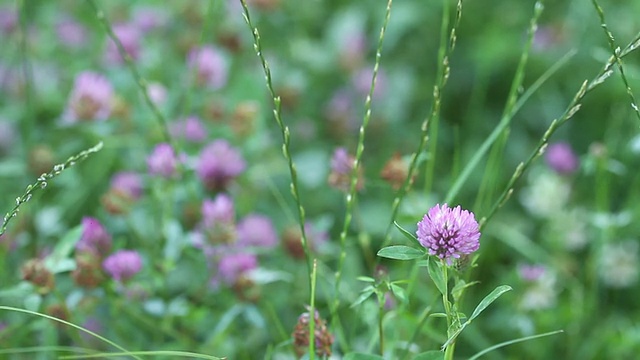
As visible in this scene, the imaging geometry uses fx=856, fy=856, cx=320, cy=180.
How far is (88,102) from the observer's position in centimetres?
163

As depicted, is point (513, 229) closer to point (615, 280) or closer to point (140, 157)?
point (615, 280)

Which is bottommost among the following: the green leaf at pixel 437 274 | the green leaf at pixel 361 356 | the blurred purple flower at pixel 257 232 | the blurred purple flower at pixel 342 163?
the green leaf at pixel 361 356

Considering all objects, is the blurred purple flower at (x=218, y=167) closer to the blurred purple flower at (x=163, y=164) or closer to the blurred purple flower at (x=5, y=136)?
the blurred purple flower at (x=163, y=164)

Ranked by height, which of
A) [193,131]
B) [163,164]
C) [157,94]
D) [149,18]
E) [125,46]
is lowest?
[163,164]

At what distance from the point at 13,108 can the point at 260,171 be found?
621mm

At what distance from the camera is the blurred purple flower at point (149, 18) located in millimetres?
2064

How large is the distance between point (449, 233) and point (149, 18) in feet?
4.83

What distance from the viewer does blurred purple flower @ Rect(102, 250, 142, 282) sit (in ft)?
4.02

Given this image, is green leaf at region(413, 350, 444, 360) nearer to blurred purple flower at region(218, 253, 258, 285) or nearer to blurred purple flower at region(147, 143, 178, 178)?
blurred purple flower at region(218, 253, 258, 285)

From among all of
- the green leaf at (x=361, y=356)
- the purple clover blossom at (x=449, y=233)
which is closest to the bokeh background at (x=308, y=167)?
the green leaf at (x=361, y=356)

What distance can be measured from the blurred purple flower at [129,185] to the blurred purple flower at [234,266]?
9.6 inches

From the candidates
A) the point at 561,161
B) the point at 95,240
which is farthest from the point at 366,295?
the point at 561,161

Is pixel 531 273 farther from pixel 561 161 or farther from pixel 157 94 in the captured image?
pixel 157 94

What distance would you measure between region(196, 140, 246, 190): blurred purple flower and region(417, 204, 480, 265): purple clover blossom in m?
0.75
